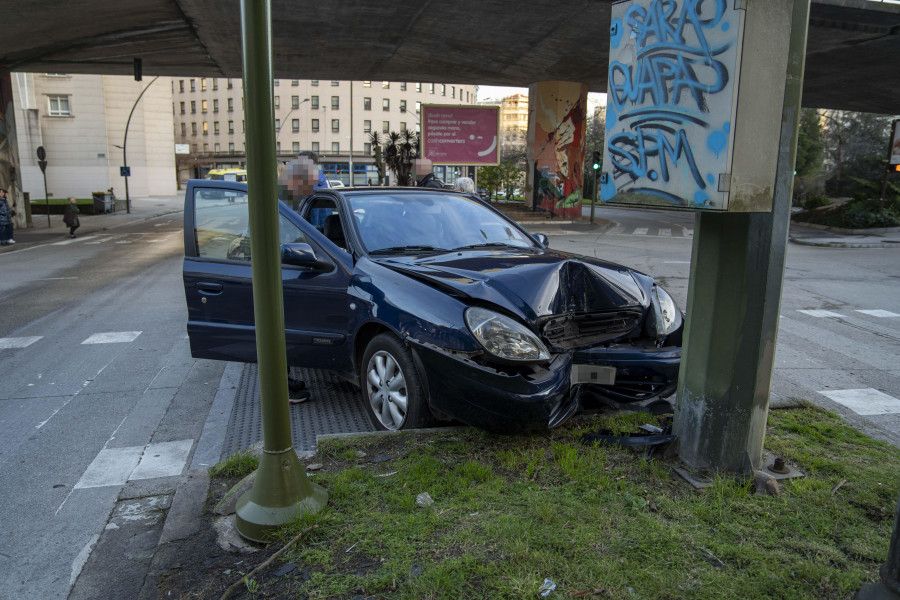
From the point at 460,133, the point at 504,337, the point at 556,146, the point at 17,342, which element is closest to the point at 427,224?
the point at 504,337

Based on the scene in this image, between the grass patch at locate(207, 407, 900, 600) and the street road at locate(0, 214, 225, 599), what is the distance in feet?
2.49

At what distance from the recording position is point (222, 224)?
5285mm

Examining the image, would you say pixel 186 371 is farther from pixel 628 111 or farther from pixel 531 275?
pixel 628 111

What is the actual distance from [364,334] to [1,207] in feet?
60.6

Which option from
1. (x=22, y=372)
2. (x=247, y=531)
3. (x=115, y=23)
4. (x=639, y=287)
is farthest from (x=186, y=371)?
(x=115, y=23)

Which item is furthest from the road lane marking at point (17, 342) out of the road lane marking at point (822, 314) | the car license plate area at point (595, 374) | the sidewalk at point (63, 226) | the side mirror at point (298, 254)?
the sidewalk at point (63, 226)

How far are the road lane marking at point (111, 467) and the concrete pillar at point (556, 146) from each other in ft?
82.2

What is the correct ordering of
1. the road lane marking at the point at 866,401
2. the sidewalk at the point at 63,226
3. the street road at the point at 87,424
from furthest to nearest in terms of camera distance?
the sidewalk at the point at 63,226, the road lane marking at the point at 866,401, the street road at the point at 87,424

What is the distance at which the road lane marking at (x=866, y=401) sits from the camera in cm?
479

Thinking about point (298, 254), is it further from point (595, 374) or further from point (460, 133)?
point (460, 133)

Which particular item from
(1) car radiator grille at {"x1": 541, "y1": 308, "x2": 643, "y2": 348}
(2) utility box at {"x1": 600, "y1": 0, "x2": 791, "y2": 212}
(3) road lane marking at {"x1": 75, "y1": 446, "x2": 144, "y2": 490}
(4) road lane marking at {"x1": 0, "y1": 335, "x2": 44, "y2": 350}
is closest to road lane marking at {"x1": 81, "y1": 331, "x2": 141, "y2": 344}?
(4) road lane marking at {"x1": 0, "y1": 335, "x2": 44, "y2": 350}

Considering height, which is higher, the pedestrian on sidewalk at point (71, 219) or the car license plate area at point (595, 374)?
the car license plate area at point (595, 374)

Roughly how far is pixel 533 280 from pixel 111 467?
284cm

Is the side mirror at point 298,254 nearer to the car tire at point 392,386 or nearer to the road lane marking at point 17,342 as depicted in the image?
the car tire at point 392,386
